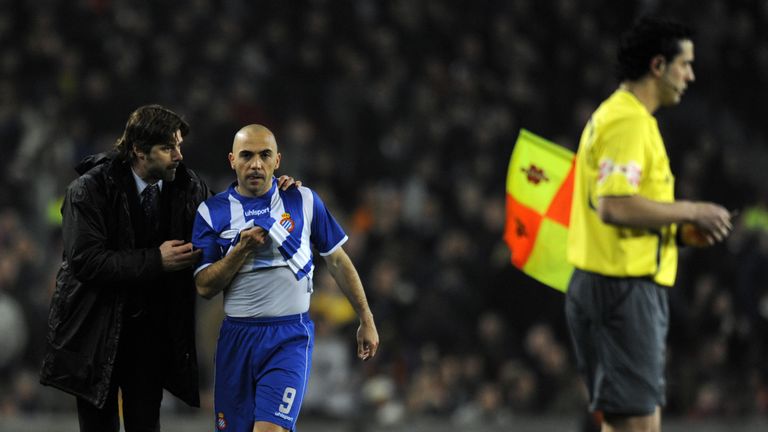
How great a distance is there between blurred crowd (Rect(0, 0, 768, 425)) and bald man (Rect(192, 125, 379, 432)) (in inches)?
203

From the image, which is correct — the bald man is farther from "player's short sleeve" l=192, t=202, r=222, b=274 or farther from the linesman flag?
the linesman flag

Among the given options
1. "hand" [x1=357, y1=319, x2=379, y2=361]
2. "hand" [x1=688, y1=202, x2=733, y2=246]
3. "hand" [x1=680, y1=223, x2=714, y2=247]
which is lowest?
"hand" [x1=357, y1=319, x2=379, y2=361]

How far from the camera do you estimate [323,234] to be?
5.77 m

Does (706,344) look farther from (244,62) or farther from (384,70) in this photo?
(244,62)

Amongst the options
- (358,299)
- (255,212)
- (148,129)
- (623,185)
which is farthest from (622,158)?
(148,129)

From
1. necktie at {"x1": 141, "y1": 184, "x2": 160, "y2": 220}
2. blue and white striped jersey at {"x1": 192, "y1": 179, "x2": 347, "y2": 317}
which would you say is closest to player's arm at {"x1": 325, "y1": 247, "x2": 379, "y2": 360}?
blue and white striped jersey at {"x1": 192, "y1": 179, "x2": 347, "y2": 317}

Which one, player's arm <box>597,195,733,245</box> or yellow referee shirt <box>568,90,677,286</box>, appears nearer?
player's arm <box>597,195,733,245</box>

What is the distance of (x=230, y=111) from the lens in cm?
1330

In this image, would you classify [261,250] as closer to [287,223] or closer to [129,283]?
[287,223]

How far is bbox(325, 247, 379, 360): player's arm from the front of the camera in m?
5.71

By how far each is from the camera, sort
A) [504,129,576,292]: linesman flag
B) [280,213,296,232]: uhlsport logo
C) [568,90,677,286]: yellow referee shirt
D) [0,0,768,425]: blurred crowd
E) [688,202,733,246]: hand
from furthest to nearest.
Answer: [0,0,768,425]: blurred crowd, [504,129,576,292]: linesman flag, [280,213,296,232]: uhlsport logo, [568,90,677,286]: yellow referee shirt, [688,202,733,246]: hand

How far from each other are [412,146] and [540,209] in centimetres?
717

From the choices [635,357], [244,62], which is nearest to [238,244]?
[635,357]

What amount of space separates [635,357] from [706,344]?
21.9 ft
